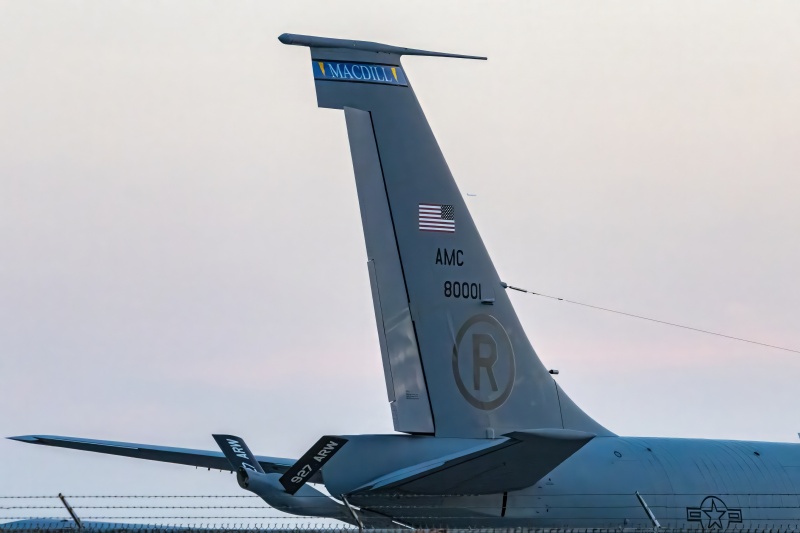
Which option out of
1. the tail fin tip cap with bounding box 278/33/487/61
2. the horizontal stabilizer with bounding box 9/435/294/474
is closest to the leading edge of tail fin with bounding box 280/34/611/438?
the tail fin tip cap with bounding box 278/33/487/61

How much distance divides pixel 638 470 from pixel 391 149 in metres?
6.69

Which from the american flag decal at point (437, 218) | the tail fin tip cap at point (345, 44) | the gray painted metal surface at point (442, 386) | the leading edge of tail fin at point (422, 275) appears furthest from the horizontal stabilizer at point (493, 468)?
the tail fin tip cap at point (345, 44)

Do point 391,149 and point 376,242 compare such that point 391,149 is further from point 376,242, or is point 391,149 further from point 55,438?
point 55,438

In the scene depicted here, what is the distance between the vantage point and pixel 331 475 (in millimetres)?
18484

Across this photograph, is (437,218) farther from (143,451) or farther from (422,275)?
(143,451)

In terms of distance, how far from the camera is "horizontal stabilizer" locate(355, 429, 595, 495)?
1667cm

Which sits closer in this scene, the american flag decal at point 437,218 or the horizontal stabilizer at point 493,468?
the horizontal stabilizer at point 493,468

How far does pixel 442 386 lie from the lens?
19766 millimetres

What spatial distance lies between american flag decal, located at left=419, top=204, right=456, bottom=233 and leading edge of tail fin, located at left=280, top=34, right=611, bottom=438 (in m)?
0.02

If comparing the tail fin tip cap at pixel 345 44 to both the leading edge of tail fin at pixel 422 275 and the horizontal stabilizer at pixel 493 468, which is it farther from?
the horizontal stabilizer at pixel 493 468

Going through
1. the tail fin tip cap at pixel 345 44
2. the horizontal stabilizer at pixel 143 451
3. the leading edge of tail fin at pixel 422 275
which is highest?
the tail fin tip cap at pixel 345 44

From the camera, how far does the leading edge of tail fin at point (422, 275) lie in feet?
64.6

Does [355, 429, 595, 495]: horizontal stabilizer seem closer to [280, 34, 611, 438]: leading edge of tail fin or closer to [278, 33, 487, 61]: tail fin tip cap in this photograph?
[280, 34, 611, 438]: leading edge of tail fin

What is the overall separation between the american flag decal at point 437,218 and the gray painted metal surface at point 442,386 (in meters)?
0.02
